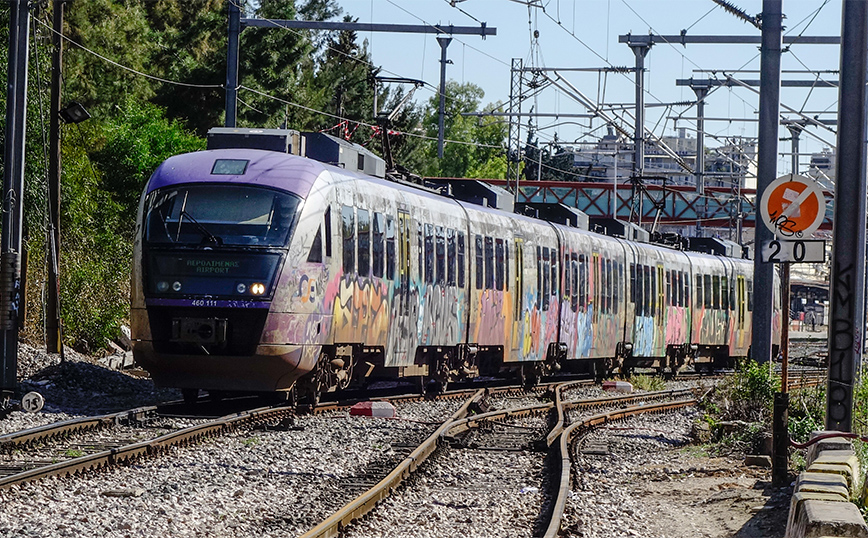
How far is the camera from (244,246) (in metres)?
14.2

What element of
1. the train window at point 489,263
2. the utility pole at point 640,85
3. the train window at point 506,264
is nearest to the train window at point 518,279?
the train window at point 506,264

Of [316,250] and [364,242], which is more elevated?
[364,242]

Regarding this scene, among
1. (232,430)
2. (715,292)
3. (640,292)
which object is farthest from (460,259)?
(715,292)

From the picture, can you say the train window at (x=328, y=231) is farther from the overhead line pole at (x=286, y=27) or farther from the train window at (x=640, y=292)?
the train window at (x=640, y=292)

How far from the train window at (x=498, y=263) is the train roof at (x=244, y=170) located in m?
6.74

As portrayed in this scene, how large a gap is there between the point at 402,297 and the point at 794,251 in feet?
23.9

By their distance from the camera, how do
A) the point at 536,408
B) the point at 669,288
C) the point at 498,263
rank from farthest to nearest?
the point at 669,288, the point at 498,263, the point at 536,408

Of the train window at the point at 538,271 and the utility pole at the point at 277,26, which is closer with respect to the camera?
the utility pole at the point at 277,26

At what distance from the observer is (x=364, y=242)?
53.4 feet

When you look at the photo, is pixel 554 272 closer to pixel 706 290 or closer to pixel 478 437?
pixel 478 437

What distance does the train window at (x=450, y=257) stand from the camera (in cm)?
1942

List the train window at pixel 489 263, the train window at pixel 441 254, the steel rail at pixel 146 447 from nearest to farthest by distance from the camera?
the steel rail at pixel 146 447 < the train window at pixel 441 254 < the train window at pixel 489 263

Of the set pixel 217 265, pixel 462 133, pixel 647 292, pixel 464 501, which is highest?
pixel 462 133

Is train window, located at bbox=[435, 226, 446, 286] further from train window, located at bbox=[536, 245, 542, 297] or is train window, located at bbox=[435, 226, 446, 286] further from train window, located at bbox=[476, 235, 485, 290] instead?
train window, located at bbox=[536, 245, 542, 297]
